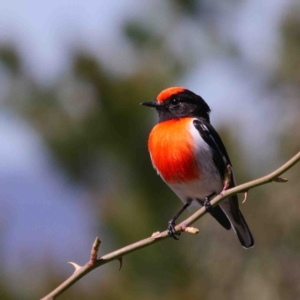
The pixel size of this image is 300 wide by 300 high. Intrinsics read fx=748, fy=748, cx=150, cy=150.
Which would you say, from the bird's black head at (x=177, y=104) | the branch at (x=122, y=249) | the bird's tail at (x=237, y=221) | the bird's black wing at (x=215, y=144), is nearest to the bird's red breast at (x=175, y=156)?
the bird's black wing at (x=215, y=144)

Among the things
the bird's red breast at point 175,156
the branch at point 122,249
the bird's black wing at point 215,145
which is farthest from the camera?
the bird's black wing at point 215,145

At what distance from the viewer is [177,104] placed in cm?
457

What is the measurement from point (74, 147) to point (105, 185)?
72 centimetres

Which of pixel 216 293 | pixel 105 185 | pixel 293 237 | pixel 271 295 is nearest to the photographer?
pixel 271 295

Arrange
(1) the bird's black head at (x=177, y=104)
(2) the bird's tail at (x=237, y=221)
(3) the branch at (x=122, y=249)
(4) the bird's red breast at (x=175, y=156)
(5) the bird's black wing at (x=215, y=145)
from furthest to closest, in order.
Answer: (1) the bird's black head at (x=177, y=104) < (2) the bird's tail at (x=237, y=221) < (5) the bird's black wing at (x=215, y=145) < (4) the bird's red breast at (x=175, y=156) < (3) the branch at (x=122, y=249)

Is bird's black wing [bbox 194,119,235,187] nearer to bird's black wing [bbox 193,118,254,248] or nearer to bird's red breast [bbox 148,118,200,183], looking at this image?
bird's black wing [bbox 193,118,254,248]

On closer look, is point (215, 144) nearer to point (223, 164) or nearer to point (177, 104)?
point (223, 164)

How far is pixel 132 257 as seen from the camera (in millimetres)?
8703

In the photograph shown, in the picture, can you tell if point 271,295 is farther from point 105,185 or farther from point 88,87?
point 88,87

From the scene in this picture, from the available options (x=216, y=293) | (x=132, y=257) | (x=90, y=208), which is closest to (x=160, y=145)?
(x=216, y=293)

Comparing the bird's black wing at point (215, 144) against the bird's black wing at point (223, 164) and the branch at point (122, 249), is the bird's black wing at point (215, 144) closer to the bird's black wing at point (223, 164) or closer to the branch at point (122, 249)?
the bird's black wing at point (223, 164)

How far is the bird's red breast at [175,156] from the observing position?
3.99 m

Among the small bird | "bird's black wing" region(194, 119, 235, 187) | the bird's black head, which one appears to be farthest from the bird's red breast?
the bird's black head

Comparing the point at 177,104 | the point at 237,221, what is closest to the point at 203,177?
the point at 237,221
